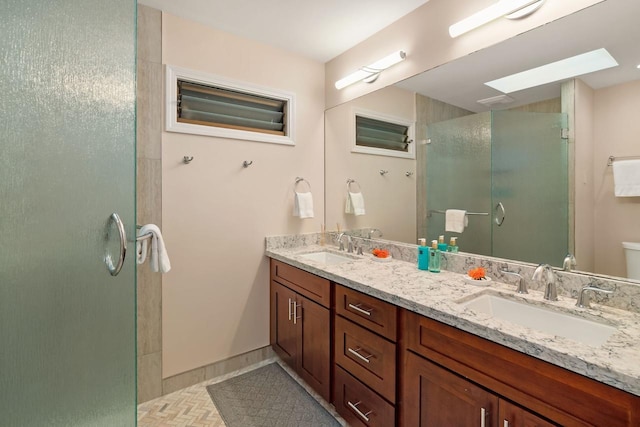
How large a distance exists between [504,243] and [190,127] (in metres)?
2.00

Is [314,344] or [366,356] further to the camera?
[314,344]

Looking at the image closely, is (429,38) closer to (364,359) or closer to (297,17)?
(297,17)

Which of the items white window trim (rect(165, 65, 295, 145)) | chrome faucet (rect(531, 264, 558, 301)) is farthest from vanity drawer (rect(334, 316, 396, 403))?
white window trim (rect(165, 65, 295, 145))

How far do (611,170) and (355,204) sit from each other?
59.5 inches

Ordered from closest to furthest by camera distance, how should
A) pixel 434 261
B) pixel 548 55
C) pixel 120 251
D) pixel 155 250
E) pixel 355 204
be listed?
pixel 120 251 → pixel 548 55 → pixel 155 250 → pixel 434 261 → pixel 355 204

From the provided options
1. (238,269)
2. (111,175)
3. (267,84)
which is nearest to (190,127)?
(267,84)

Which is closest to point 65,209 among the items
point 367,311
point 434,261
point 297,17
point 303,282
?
point 367,311

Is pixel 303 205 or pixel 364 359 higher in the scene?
pixel 303 205

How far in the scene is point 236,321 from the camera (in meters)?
2.21

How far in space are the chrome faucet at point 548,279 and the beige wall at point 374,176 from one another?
773 mm

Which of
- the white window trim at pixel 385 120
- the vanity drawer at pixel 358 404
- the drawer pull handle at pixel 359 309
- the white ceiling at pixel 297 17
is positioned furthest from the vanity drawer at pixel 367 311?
the white ceiling at pixel 297 17

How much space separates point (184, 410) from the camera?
1793 mm

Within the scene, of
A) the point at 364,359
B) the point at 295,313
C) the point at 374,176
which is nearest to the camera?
the point at 364,359

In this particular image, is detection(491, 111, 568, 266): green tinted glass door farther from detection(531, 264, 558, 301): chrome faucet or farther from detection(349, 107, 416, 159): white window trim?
detection(349, 107, 416, 159): white window trim
